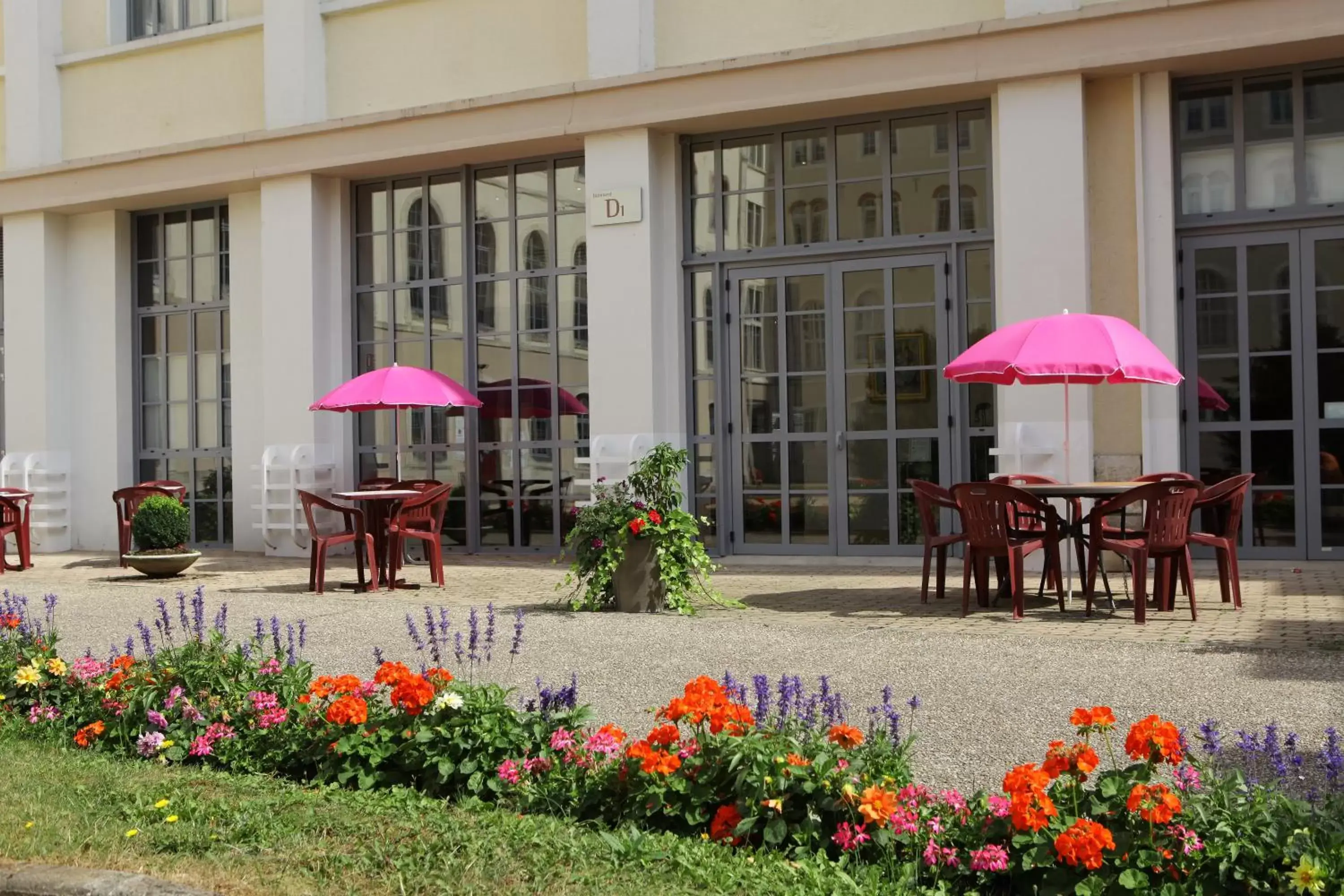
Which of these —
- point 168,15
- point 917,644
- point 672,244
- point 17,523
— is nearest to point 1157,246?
point 672,244

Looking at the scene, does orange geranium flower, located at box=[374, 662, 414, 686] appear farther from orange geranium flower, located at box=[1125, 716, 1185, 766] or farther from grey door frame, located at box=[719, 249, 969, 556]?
grey door frame, located at box=[719, 249, 969, 556]

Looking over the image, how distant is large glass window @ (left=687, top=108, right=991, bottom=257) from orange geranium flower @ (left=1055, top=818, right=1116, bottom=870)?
9.81 meters

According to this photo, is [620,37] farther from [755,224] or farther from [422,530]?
[422,530]

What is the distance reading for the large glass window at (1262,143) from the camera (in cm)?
1150

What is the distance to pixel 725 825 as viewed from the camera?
3.76 m

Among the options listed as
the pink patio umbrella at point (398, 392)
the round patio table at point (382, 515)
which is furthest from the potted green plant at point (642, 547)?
the pink patio umbrella at point (398, 392)

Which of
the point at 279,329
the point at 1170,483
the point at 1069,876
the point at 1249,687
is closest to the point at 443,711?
the point at 1069,876

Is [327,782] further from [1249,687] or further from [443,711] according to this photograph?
[1249,687]

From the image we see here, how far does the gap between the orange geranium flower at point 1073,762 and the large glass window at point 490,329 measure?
1048 centimetres

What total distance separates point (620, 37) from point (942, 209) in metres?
3.48

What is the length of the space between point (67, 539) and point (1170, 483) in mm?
13278

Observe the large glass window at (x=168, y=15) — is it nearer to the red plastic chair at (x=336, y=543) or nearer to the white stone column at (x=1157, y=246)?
the red plastic chair at (x=336, y=543)

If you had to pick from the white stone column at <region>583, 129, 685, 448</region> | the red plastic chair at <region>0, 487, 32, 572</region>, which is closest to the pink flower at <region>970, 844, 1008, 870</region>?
the white stone column at <region>583, 129, 685, 448</region>

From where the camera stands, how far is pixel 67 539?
1706 centimetres
